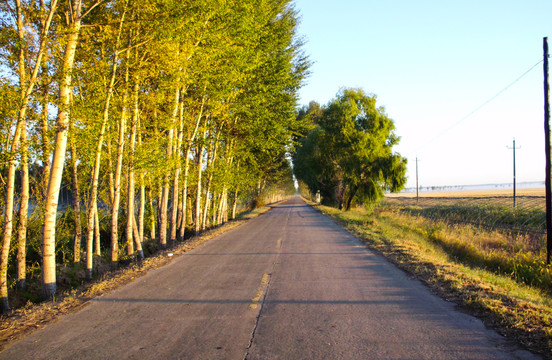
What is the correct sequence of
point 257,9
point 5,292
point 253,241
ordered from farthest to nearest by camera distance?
point 257,9 < point 253,241 < point 5,292

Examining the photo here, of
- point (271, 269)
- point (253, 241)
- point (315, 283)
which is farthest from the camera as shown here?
point (253, 241)

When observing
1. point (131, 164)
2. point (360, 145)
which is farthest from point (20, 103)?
point (360, 145)

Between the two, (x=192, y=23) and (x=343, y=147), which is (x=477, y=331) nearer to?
(x=192, y=23)

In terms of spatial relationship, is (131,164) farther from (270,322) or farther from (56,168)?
(270,322)

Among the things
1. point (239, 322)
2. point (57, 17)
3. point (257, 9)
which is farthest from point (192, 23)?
point (239, 322)

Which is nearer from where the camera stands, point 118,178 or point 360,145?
point 118,178

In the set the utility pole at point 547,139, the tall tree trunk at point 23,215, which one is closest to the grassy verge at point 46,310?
the tall tree trunk at point 23,215

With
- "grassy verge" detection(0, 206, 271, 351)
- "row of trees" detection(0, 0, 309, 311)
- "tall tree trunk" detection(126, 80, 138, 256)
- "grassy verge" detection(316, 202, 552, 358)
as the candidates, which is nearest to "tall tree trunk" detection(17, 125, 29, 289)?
"row of trees" detection(0, 0, 309, 311)

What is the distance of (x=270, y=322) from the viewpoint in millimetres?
5371

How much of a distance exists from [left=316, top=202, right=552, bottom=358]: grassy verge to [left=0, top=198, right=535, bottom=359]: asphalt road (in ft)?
1.30

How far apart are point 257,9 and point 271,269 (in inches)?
534

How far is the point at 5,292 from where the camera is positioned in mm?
8672

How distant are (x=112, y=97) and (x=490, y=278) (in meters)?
11.3

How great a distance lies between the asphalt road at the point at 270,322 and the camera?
4359mm
